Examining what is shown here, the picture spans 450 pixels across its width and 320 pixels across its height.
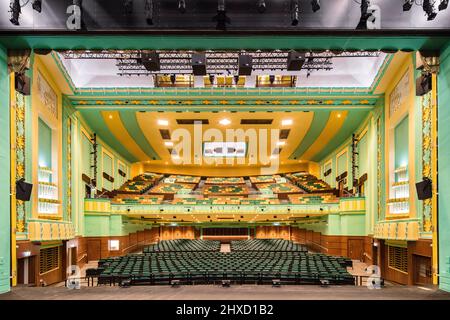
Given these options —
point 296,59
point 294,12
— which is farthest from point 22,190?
point 296,59

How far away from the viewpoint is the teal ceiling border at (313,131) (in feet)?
57.2

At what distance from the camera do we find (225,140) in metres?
22.6

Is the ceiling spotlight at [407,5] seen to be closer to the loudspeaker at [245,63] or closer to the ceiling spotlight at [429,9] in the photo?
the ceiling spotlight at [429,9]

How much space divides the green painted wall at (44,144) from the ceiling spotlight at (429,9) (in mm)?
11490

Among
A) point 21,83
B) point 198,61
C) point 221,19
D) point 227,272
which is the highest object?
point 198,61

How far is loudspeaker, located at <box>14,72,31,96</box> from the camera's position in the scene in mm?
7691

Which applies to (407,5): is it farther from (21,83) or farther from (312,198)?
(312,198)

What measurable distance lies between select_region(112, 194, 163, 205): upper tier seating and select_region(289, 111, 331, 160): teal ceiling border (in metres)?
10.5

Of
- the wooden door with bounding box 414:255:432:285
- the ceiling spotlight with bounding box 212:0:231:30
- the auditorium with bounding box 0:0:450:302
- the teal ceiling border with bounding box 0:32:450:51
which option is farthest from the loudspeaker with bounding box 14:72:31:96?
the wooden door with bounding box 414:255:432:285

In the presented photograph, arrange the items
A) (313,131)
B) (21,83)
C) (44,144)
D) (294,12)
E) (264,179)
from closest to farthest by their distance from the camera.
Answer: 1. (294,12)
2. (21,83)
3. (44,144)
4. (313,131)
5. (264,179)

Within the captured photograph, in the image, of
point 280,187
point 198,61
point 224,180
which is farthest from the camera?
point 224,180

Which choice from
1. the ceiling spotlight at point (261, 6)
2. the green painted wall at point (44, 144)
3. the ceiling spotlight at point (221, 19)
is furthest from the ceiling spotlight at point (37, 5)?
the green painted wall at point (44, 144)

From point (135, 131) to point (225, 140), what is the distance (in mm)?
5795
